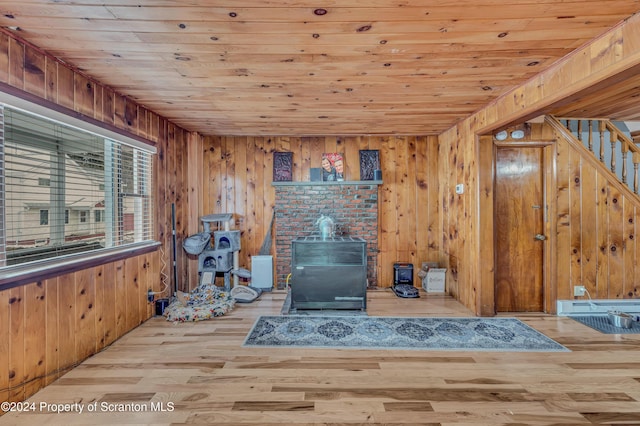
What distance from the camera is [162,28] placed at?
174 centimetres

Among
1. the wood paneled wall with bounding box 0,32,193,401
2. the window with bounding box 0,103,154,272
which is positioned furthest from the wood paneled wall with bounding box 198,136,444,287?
the window with bounding box 0,103,154,272

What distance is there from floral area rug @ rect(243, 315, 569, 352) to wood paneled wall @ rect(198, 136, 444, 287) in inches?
56.0

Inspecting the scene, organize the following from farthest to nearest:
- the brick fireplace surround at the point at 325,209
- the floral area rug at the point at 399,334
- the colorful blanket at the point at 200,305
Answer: the brick fireplace surround at the point at 325,209
the colorful blanket at the point at 200,305
the floral area rug at the point at 399,334

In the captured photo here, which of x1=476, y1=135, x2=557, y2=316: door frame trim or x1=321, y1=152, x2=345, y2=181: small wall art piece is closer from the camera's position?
x1=476, y1=135, x2=557, y2=316: door frame trim

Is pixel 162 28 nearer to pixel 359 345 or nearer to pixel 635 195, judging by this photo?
pixel 359 345

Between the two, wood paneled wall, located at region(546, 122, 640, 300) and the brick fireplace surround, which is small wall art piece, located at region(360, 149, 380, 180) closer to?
the brick fireplace surround

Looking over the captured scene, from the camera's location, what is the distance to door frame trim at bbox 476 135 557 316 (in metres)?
3.30

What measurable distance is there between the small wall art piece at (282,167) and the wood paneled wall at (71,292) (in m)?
1.49

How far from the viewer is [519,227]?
3.44 metres

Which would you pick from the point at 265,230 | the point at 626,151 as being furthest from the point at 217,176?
the point at 626,151

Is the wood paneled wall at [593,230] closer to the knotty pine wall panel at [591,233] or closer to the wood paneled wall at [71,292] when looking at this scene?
the knotty pine wall panel at [591,233]

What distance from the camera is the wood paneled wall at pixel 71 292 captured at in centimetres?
183

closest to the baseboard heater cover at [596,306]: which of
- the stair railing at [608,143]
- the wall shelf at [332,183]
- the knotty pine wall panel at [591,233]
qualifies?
the knotty pine wall panel at [591,233]

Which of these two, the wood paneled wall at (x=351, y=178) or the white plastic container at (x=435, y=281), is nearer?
the white plastic container at (x=435, y=281)
